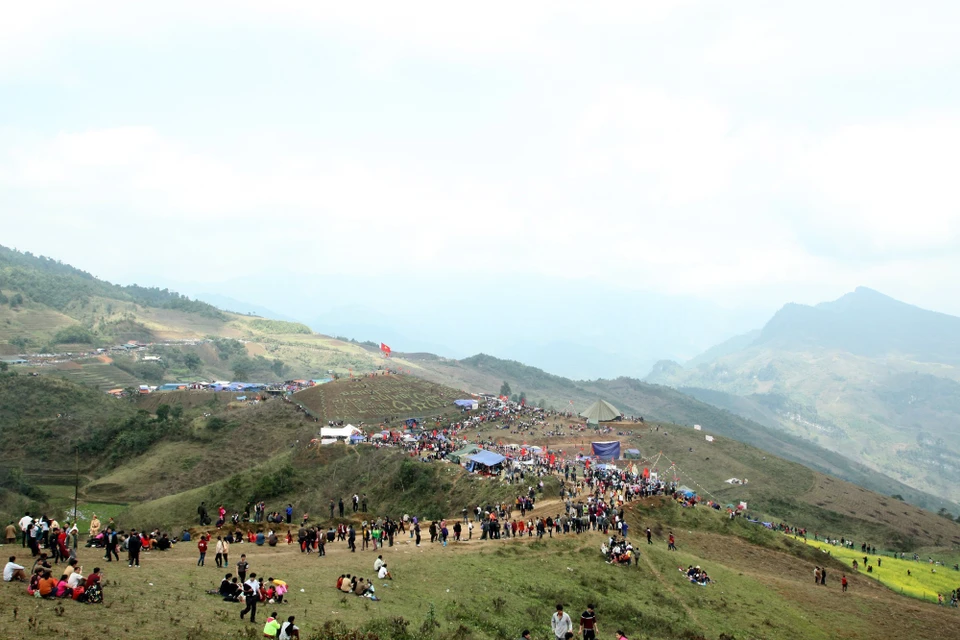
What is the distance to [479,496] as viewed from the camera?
4375 centimetres

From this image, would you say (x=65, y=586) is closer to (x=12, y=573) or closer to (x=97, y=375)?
(x=12, y=573)

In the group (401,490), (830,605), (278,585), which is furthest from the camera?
(401,490)

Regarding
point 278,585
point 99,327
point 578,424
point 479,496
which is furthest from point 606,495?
point 99,327

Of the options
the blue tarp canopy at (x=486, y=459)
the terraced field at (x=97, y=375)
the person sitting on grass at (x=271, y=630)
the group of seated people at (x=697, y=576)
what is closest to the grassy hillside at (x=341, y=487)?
the blue tarp canopy at (x=486, y=459)

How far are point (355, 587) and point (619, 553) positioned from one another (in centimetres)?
1521

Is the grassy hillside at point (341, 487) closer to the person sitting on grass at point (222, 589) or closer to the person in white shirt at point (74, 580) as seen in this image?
the person sitting on grass at point (222, 589)

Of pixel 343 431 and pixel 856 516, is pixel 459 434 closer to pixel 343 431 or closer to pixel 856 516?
pixel 343 431

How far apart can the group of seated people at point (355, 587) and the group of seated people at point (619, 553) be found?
14.2m

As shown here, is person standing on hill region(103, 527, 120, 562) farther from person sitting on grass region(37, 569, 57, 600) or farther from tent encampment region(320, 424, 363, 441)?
tent encampment region(320, 424, 363, 441)

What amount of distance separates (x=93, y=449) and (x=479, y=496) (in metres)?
58.7

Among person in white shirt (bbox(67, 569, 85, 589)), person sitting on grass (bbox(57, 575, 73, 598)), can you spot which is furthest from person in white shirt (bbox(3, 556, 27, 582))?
person in white shirt (bbox(67, 569, 85, 589))

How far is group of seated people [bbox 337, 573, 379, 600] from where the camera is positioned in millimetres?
22531

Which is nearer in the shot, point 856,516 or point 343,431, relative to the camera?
point 343,431

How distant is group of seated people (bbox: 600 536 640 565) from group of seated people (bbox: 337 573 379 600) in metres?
14.2
